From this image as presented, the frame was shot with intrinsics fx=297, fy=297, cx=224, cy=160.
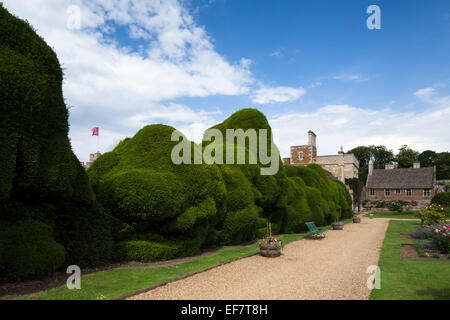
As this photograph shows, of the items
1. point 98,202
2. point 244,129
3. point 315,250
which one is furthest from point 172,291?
point 244,129

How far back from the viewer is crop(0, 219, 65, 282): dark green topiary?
5.71 m

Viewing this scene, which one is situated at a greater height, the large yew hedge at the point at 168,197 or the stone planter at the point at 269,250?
the large yew hedge at the point at 168,197

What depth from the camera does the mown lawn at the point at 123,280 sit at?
5.43 metres

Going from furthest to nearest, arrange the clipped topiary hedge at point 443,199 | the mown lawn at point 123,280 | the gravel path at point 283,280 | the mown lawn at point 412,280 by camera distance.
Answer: the clipped topiary hedge at point 443,199, the gravel path at point 283,280, the mown lawn at point 412,280, the mown lawn at point 123,280

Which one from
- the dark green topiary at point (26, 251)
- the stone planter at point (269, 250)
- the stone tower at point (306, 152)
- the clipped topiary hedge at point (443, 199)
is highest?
the stone tower at point (306, 152)

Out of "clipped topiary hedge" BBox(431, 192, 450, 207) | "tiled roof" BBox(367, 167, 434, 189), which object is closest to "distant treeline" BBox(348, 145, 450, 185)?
"tiled roof" BBox(367, 167, 434, 189)

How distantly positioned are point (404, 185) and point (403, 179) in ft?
4.75

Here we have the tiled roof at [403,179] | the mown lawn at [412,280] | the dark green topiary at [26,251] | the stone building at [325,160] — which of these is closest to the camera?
the dark green topiary at [26,251]

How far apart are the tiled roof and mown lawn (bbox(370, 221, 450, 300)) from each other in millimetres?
44887

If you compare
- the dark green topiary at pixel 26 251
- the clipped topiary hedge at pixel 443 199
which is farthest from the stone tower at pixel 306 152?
the dark green topiary at pixel 26 251

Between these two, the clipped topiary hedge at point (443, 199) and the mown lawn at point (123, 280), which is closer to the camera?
the mown lawn at point (123, 280)

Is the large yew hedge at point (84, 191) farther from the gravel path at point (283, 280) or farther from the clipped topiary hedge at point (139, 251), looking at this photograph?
the gravel path at point (283, 280)

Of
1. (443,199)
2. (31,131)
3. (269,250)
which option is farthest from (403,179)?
(31,131)

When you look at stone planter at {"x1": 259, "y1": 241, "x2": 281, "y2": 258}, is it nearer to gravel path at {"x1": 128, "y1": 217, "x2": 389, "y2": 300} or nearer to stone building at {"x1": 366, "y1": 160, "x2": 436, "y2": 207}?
gravel path at {"x1": 128, "y1": 217, "x2": 389, "y2": 300}
